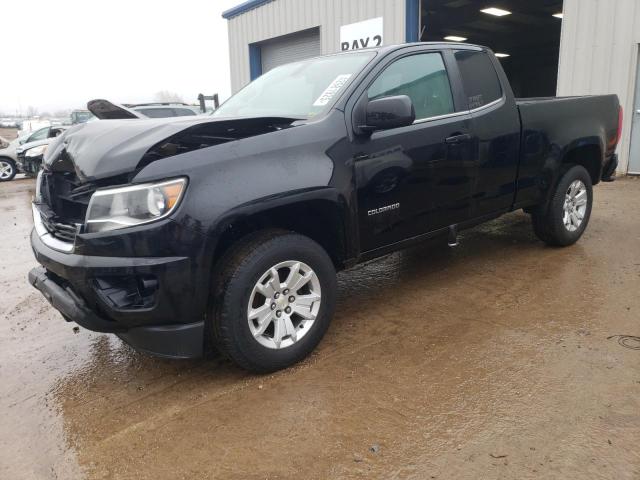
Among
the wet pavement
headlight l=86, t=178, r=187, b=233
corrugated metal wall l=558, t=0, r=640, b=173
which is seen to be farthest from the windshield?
corrugated metal wall l=558, t=0, r=640, b=173

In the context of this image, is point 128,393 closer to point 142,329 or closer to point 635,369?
point 142,329

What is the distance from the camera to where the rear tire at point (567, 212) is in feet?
16.1

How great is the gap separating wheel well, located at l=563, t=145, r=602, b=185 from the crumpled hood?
3332 millimetres

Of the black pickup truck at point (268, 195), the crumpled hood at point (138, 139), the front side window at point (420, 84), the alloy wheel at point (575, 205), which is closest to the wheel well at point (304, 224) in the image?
the black pickup truck at point (268, 195)

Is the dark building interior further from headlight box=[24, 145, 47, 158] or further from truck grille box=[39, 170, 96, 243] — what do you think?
truck grille box=[39, 170, 96, 243]

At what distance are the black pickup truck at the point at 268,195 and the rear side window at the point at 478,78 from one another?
17mm

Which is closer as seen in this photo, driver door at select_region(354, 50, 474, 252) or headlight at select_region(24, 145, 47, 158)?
driver door at select_region(354, 50, 474, 252)

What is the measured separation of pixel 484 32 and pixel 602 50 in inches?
479

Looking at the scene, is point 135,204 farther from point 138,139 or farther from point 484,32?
point 484,32

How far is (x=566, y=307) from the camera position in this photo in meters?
3.79

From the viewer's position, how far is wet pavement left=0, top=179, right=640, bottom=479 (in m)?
2.25

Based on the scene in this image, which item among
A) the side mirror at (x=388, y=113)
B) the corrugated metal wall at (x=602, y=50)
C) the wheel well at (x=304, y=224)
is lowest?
the wheel well at (x=304, y=224)

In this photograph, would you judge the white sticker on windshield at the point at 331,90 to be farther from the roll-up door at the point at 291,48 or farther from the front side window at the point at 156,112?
the roll-up door at the point at 291,48

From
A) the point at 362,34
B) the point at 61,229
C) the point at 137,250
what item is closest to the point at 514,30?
the point at 362,34
